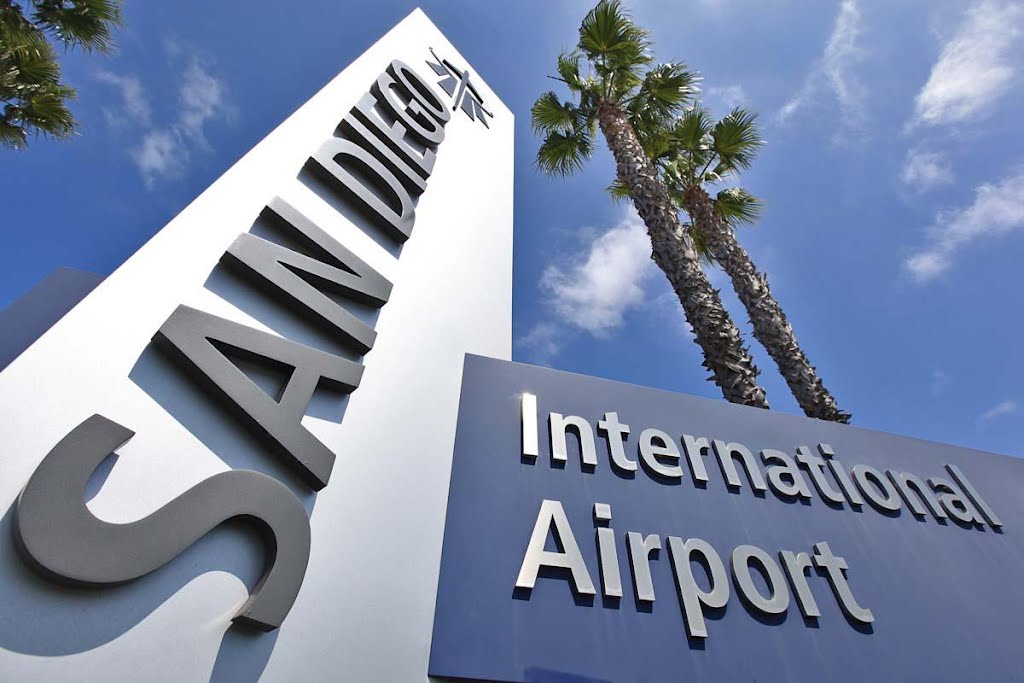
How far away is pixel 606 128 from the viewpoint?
9.19 metres

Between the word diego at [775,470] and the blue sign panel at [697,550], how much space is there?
1 cm

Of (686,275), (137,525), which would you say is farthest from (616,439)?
(686,275)

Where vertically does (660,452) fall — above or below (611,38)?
below

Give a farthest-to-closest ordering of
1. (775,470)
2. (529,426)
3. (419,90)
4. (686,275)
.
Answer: (686,275) → (419,90) → (775,470) → (529,426)

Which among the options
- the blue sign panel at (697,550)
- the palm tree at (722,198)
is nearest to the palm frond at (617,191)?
the palm tree at (722,198)

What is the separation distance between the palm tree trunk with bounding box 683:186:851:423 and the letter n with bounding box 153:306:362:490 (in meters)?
5.62

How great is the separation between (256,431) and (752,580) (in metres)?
2.98

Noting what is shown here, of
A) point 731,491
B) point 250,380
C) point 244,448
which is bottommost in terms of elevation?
point 244,448

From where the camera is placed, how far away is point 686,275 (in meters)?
6.64

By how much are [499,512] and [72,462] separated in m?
1.99

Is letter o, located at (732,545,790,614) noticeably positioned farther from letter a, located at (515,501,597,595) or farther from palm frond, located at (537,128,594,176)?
palm frond, located at (537,128,594,176)

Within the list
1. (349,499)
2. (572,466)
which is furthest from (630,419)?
(349,499)

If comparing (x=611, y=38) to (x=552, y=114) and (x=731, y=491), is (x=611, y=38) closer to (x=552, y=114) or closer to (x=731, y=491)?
(x=552, y=114)

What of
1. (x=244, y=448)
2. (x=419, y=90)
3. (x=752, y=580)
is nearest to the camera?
(x=244, y=448)
